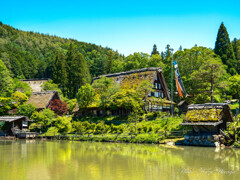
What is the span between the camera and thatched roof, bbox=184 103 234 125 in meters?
24.3

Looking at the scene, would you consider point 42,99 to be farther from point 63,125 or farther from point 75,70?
point 75,70

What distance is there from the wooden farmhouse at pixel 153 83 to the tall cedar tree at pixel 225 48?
18580 mm

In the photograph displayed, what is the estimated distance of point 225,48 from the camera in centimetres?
5528

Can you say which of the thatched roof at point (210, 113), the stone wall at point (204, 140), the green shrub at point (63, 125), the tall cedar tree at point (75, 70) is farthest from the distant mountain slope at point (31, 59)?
the stone wall at point (204, 140)

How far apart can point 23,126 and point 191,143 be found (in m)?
26.1

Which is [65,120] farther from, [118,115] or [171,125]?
[171,125]

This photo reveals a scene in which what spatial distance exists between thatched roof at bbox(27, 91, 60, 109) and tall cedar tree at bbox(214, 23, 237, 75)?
118ft

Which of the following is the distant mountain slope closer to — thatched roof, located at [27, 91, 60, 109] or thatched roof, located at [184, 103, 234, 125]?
thatched roof, located at [27, 91, 60, 109]

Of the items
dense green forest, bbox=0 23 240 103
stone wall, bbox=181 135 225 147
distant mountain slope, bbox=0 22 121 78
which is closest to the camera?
stone wall, bbox=181 135 225 147

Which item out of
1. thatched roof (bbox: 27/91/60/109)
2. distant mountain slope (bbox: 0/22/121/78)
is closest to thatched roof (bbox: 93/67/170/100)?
thatched roof (bbox: 27/91/60/109)

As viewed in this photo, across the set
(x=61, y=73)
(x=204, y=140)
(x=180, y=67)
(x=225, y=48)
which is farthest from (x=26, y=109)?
(x=225, y=48)

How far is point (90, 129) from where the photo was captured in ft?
111

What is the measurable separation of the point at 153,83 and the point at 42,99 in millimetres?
19559

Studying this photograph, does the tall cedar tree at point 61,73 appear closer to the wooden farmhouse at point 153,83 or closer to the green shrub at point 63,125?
the wooden farmhouse at point 153,83
